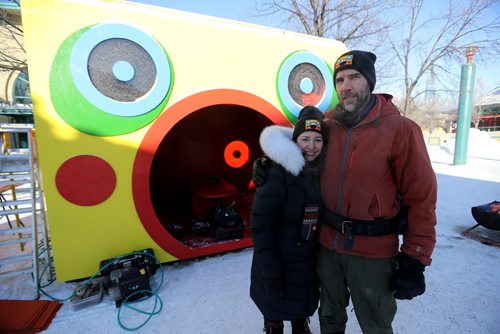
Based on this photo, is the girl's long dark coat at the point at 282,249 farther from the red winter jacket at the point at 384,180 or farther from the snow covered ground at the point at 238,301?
the snow covered ground at the point at 238,301

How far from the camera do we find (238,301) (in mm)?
2471

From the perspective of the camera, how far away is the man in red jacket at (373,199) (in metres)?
1.38

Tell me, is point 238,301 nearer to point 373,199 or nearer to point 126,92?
point 373,199

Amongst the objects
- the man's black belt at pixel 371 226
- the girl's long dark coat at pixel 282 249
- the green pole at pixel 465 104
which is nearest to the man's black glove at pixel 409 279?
→ the man's black belt at pixel 371 226

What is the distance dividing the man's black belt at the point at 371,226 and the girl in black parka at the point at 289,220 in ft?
0.58

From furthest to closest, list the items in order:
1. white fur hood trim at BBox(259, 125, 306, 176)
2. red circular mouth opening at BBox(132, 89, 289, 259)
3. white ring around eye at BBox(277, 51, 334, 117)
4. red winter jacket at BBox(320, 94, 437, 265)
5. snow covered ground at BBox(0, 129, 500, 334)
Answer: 1. red circular mouth opening at BBox(132, 89, 289, 259)
2. white ring around eye at BBox(277, 51, 334, 117)
3. snow covered ground at BBox(0, 129, 500, 334)
4. white fur hood trim at BBox(259, 125, 306, 176)
5. red winter jacket at BBox(320, 94, 437, 265)

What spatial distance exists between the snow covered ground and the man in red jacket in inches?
36.5

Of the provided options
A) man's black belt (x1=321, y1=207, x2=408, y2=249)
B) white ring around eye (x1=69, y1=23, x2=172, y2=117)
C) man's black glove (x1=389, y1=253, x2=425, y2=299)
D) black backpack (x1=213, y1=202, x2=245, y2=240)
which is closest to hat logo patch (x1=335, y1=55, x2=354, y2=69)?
man's black belt (x1=321, y1=207, x2=408, y2=249)

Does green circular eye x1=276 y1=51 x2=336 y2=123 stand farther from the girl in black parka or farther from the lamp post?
the lamp post

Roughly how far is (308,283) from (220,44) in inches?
104

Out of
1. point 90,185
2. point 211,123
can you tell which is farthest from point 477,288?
point 211,123

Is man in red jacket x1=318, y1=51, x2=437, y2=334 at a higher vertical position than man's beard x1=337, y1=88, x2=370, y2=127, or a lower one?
lower

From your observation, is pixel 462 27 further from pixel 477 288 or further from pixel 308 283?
A: pixel 308 283

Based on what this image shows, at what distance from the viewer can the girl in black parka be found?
4.80 ft
